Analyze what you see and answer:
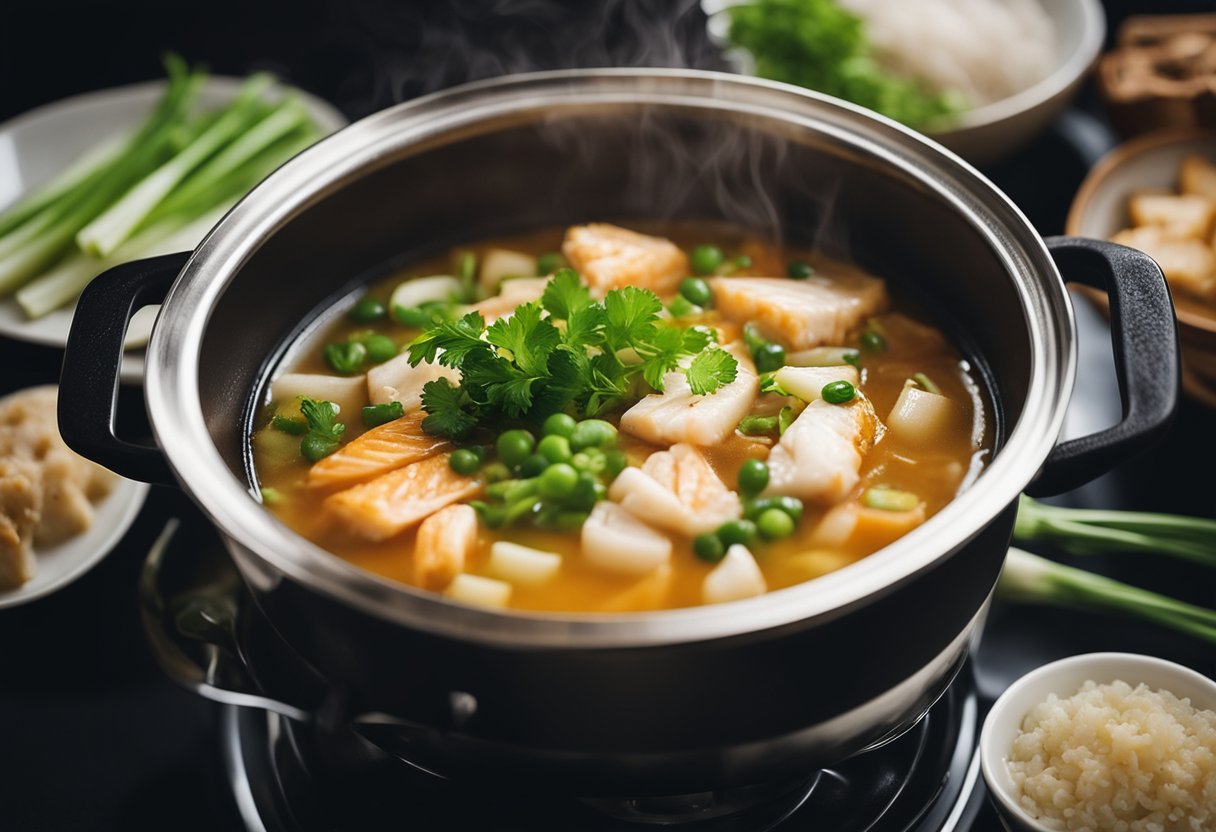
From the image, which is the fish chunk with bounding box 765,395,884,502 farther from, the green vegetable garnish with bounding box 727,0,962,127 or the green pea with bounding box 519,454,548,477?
the green vegetable garnish with bounding box 727,0,962,127

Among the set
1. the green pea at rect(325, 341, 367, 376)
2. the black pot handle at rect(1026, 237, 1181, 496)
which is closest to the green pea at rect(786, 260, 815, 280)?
the black pot handle at rect(1026, 237, 1181, 496)

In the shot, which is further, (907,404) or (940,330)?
(940,330)

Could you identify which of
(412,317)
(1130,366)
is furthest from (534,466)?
(1130,366)

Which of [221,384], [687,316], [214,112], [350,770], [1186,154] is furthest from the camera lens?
[214,112]

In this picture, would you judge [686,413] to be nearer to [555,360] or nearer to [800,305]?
[555,360]

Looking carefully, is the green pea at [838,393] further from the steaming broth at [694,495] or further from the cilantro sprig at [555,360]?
the cilantro sprig at [555,360]

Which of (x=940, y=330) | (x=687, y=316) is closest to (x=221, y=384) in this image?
(x=687, y=316)

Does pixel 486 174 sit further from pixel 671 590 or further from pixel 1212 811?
pixel 1212 811
